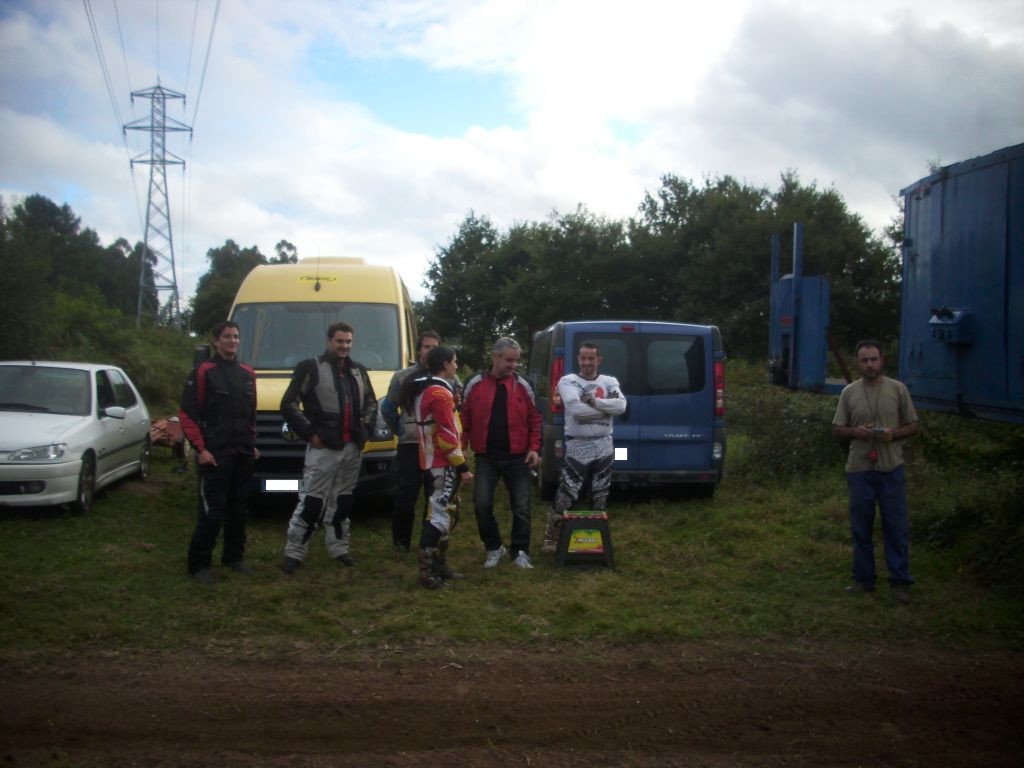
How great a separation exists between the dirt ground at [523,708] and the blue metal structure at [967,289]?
2033 millimetres

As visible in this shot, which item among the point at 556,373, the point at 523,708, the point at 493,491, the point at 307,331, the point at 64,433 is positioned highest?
the point at 307,331

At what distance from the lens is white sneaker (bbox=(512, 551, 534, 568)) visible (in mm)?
7652

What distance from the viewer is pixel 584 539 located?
7641 mm

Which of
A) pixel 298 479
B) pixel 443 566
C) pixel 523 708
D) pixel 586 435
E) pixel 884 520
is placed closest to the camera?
pixel 523 708

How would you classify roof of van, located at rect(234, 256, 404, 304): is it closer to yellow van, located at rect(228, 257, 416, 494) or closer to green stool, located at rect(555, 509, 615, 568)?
yellow van, located at rect(228, 257, 416, 494)

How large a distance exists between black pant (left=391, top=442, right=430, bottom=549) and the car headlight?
136 inches

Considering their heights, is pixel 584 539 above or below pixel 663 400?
below

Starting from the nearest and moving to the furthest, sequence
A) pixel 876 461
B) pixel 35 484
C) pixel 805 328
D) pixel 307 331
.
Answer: pixel 876 461 < pixel 35 484 < pixel 805 328 < pixel 307 331

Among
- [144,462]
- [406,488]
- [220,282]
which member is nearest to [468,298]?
[220,282]

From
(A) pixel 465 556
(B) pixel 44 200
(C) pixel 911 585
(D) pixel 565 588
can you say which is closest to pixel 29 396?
(A) pixel 465 556

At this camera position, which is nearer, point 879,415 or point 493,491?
point 879,415

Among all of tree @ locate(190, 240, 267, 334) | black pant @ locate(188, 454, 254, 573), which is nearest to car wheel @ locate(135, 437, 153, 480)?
black pant @ locate(188, 454, 254, 573)

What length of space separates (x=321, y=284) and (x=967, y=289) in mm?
6739

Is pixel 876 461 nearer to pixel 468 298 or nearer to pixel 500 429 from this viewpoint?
pixel 500 429
